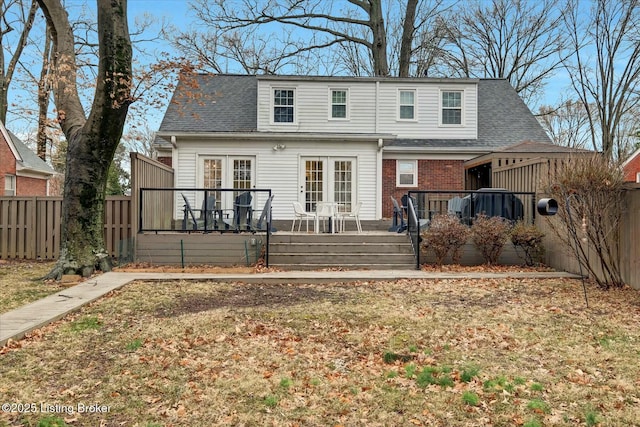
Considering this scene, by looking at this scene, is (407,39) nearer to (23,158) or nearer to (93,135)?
(93,135)

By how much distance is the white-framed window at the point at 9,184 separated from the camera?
1936 cm

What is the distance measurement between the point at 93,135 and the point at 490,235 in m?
7.71

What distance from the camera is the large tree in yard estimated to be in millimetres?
7949

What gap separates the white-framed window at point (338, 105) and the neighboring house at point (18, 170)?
1372cm

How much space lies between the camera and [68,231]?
27.2 feet

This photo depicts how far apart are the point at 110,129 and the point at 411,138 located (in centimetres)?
1043

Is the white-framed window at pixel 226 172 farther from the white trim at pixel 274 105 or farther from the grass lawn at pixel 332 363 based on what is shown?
the grass lawn at pixel 332 363

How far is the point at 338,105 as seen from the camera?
621 inches

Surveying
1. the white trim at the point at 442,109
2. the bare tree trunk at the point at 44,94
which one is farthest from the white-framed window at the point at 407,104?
the bare tree trunk at the point at 44,94

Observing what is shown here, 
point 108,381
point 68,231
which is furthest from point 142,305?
point 68,231

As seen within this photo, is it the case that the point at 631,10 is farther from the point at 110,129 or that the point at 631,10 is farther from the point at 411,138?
the point at 110,129

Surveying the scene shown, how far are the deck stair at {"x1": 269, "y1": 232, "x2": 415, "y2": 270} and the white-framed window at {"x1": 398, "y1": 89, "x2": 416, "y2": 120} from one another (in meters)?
7.42

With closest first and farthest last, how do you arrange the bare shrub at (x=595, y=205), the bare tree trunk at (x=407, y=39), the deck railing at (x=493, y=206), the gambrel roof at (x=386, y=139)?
the bare shrub at (x=595, y=205) → the deck railing at (x=493, y=206) → the gambrel roof at (x=386, y=139) → the bare tree trunk at (x=407, y=39)

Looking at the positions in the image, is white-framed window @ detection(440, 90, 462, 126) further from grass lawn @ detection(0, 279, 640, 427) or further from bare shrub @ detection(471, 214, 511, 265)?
grass lawn @ detection(0, 279, 640, 427)
